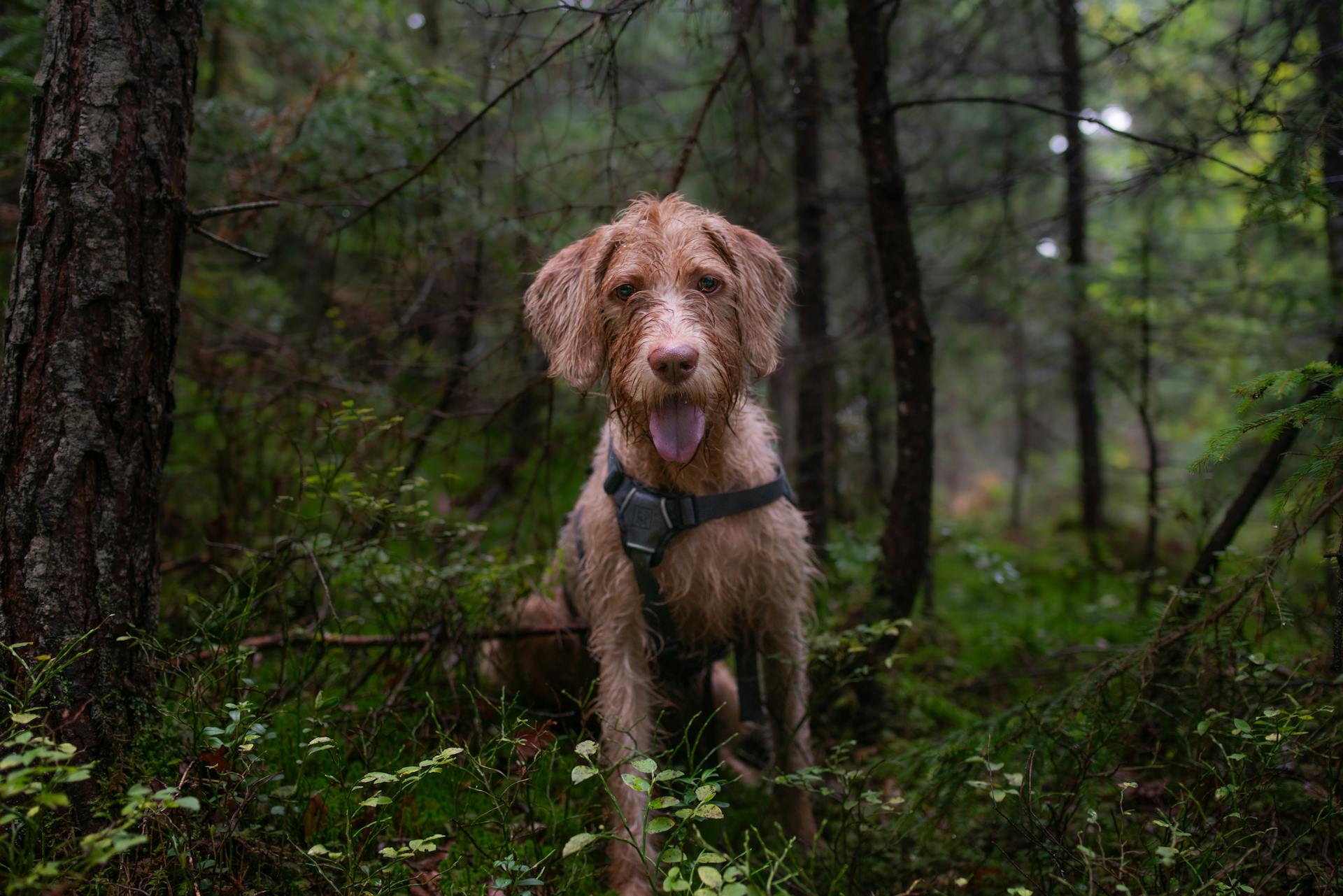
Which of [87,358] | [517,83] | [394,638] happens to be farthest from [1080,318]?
[87,358]

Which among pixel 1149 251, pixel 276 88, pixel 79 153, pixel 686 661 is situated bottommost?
pixel 686 661

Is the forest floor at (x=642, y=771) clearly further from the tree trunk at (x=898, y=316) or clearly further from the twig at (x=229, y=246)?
the twig at (x=229, y=246)

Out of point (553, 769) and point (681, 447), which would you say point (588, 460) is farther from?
point (681, 447)

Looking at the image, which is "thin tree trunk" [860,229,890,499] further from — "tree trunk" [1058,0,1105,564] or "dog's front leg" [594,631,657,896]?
"dog's front leg" [594,631,657,896]

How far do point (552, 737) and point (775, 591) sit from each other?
1.14m

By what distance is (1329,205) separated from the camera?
9.15 ft

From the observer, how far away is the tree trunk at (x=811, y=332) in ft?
20.4

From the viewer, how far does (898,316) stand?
414 cm

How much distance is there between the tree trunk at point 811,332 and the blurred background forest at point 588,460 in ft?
0.16

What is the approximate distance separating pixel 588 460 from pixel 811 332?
235cm

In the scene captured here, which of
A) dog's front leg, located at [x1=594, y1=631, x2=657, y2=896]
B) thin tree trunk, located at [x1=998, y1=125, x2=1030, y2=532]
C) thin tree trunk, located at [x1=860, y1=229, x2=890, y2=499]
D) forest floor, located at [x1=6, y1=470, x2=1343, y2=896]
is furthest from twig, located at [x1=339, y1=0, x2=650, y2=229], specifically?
thin tree trunk, located at [x1=998, y1=125, x2=1030, y2=532]

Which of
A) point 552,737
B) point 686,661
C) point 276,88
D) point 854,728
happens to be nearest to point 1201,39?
point 854,728

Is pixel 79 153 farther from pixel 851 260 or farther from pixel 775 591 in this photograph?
pixel 851 260

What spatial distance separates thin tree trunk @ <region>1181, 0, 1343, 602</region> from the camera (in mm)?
3047
